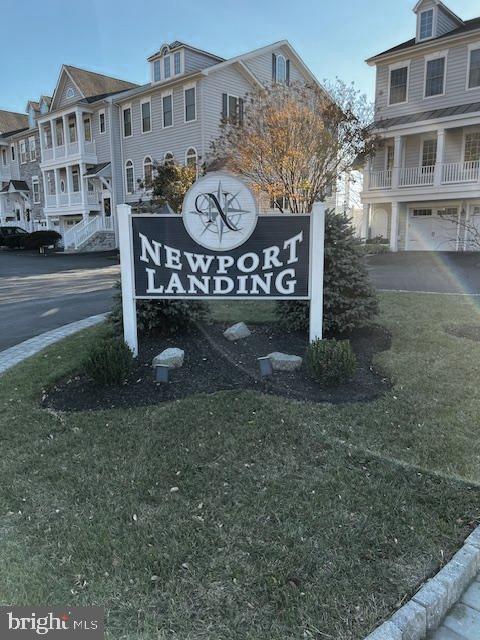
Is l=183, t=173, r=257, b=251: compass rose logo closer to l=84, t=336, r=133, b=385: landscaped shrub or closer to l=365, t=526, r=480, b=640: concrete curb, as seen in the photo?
l=84, t=336, r=133, b=385: landscaped shrub

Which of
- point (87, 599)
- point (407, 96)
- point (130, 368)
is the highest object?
point (407, 96)

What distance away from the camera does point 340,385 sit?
481cm

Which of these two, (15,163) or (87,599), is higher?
(15,163)

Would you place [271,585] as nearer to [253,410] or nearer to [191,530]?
[191,530]

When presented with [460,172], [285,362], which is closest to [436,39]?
[460,172]

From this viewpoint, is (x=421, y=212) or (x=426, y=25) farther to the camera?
(x=421, y=212)

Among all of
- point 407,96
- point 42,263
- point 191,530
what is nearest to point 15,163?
point 42,263

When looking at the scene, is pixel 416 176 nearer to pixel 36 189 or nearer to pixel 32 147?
pixel 36 189

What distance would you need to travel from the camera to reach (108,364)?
187 inches

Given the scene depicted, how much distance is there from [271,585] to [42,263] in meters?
22.6

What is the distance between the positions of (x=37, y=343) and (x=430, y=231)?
807 inches

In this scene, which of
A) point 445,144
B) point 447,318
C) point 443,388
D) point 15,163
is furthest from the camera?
point 15,163

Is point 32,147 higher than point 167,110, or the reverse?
point 32,147

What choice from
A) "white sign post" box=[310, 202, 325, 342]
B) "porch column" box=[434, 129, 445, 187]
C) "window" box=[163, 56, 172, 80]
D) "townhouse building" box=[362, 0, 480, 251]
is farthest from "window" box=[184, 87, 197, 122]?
"white sign post" box=[310, 202, 325, 342]
